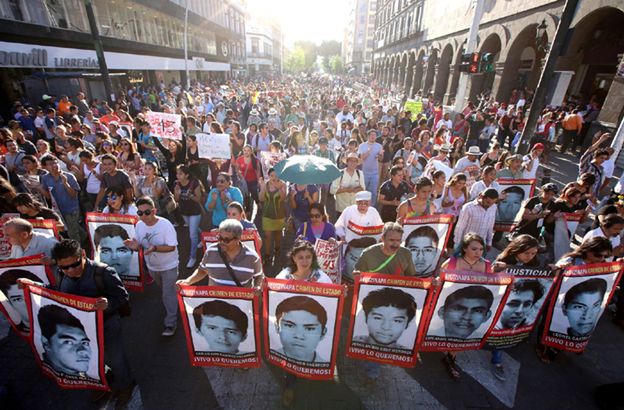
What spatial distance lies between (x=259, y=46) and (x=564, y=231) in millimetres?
99455

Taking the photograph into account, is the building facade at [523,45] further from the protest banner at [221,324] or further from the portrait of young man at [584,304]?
the protest banner at [221,324]

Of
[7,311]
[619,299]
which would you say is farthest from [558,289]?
[7,311]

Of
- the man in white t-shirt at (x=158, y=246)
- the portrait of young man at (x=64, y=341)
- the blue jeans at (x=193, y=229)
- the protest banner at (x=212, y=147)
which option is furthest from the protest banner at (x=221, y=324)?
the protest banner at (x=212, y=147)

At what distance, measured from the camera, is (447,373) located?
404cm

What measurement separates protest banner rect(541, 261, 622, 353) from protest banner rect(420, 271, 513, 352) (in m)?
0.83

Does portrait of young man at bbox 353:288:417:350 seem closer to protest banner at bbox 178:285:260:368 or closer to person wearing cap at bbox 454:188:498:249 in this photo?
protest banner at bbox 178:285:260:368

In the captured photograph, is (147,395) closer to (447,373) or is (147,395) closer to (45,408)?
(45,408)

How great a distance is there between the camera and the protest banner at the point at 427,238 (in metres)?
4.93

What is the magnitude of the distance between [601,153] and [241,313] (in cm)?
830

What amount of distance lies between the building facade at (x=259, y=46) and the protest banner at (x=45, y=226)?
83.4m

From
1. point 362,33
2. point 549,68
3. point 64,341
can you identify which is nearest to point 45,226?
point 64,341

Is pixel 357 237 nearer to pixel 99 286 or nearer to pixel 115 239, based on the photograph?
pixel 99 286

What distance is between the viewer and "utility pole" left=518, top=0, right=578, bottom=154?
8367 mm

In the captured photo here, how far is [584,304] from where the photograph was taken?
382 centimetres
